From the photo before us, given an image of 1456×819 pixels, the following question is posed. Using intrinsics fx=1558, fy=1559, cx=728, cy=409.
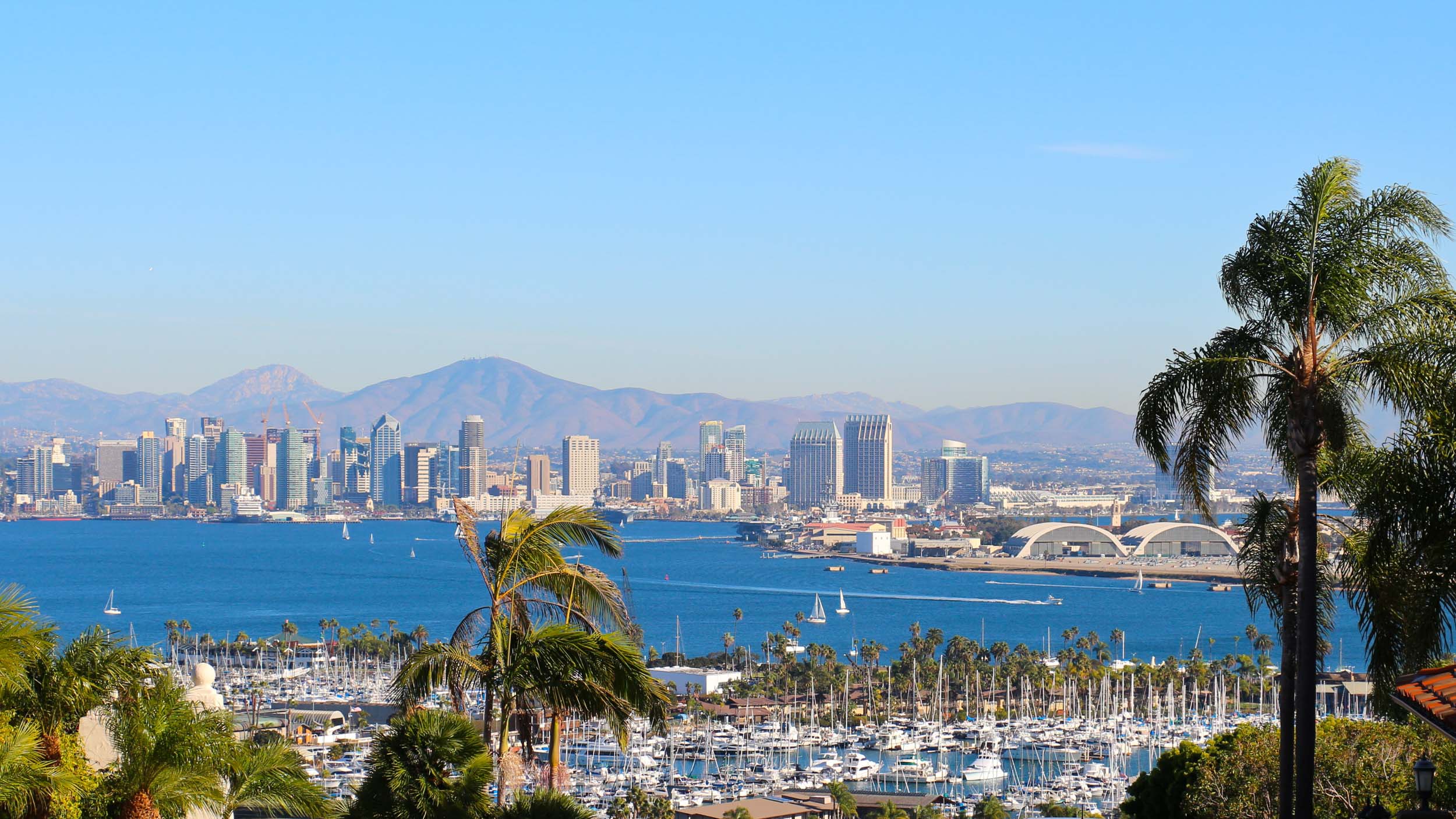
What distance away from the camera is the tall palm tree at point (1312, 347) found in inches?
223

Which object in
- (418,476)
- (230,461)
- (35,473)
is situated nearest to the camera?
(35,473)

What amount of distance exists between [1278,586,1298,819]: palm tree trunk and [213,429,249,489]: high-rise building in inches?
7828

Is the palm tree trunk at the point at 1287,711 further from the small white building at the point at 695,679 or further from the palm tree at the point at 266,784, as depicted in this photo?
the small white building at the point at 695,679

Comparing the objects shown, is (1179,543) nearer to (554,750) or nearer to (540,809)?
(554,750)

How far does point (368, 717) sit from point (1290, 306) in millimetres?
37901

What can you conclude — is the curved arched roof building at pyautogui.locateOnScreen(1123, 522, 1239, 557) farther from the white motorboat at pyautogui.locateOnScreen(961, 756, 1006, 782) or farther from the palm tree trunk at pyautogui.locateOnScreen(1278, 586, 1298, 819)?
the palm tree trunk at pyautogui.locateOnScreen(1278, 586, 1298, 819)

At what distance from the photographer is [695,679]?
46344 millimetres

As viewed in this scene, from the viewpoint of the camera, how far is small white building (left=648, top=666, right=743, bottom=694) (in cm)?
4531

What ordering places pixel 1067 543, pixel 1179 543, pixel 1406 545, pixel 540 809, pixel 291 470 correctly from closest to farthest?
pixel 540 809, pixel 1406 545, pixel 1179 543, pixel 1067 543, pixel 291 470

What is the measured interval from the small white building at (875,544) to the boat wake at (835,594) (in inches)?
1116

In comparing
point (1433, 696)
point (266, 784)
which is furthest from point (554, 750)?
point (1433, 696)

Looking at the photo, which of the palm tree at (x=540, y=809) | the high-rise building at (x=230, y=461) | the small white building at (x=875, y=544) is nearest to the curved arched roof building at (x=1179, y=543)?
the small white building at (x=875, y=544)

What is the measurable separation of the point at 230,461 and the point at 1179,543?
5076 inches

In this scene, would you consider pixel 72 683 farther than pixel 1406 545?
No
